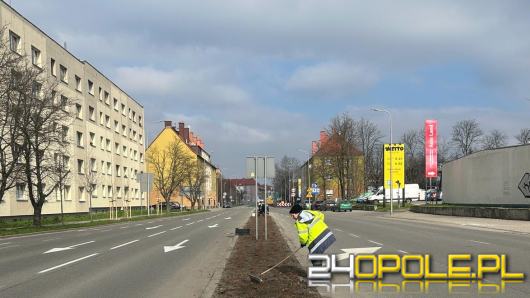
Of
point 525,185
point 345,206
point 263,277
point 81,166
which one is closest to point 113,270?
point 263,277

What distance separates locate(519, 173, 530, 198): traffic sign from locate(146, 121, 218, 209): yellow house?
54.4 m

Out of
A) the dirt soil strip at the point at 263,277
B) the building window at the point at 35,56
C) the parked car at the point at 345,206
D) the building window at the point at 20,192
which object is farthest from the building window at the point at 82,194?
the dirt soil strip at the point at 263,277

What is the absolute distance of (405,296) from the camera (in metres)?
8.68

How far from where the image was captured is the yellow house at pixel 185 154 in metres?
97.5

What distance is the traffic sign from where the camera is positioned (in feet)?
121

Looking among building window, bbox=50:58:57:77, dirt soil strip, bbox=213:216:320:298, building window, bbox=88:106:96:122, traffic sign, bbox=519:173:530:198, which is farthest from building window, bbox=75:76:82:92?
dirt soil strip, bbox=213:216:320:298

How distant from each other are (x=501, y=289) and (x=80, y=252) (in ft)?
43.2

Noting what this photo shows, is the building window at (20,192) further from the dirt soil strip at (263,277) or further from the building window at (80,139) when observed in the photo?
the dirt soil strip at (263,277)

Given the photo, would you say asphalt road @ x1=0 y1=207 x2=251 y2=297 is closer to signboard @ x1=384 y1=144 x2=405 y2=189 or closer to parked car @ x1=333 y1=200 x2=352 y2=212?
signboard @ x1=384 y1=144 x2=405 y2=189

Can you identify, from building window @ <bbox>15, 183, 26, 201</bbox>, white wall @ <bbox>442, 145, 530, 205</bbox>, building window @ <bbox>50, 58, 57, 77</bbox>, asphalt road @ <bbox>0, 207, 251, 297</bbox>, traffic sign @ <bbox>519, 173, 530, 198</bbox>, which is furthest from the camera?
building window @ <bbox>50, 58, 57, 77</bbox>

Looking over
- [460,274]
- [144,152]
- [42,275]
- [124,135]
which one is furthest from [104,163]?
[460,274]

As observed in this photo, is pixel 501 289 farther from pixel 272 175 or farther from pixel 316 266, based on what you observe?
pixel 272 175

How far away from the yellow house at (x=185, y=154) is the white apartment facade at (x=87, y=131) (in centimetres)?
715

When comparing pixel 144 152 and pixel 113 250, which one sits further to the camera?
pixel 144 152
